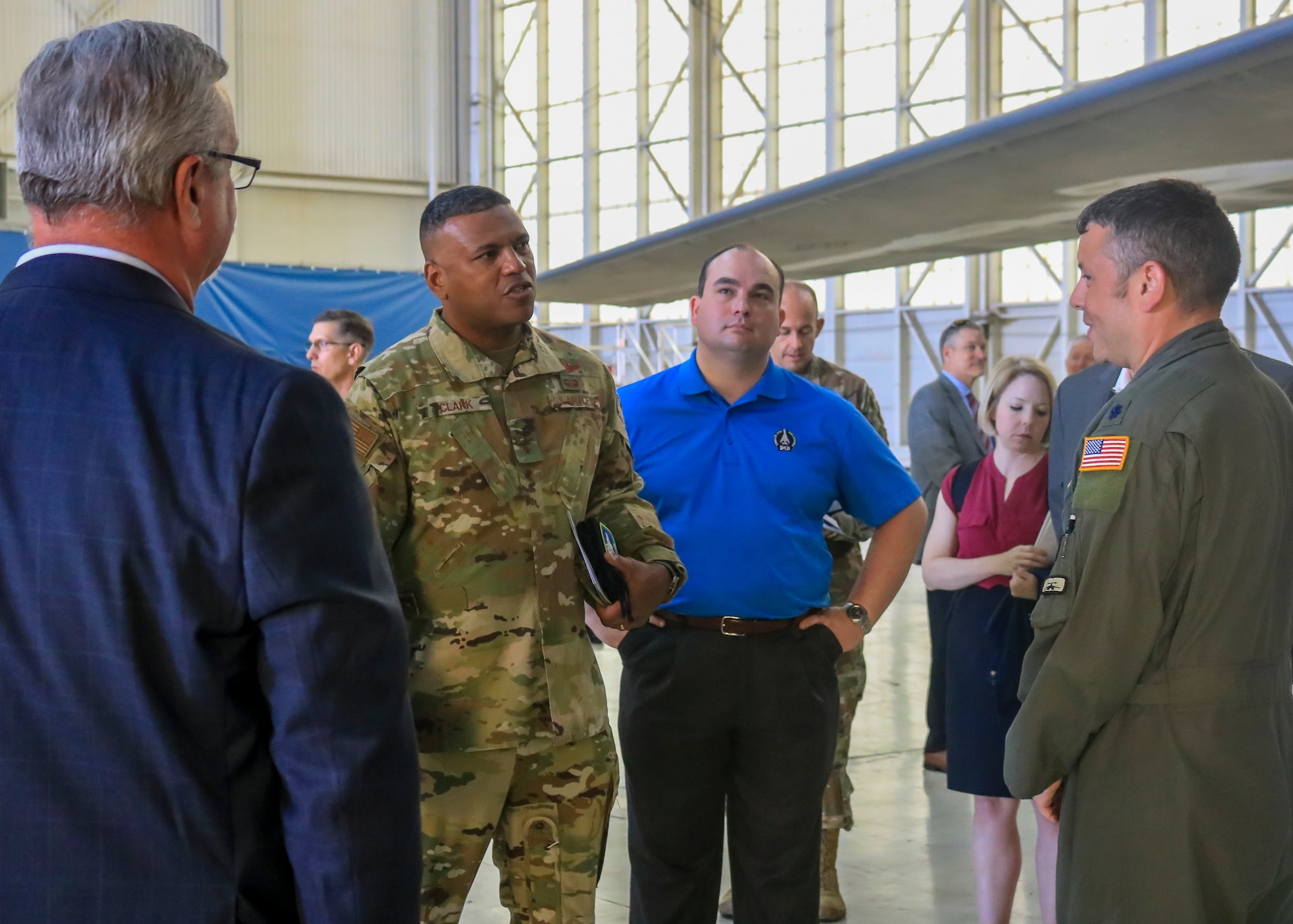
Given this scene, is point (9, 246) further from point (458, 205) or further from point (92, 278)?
point (92, 278)

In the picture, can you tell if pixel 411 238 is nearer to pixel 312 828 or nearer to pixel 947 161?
pixel 947 161

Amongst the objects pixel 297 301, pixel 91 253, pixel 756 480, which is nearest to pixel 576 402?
pixel 756 480

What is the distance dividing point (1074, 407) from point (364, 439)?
1692mm

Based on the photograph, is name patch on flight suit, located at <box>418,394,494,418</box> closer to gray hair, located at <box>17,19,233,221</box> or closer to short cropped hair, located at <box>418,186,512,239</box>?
short cropped hair, located at <box>418,186,512,239</box>

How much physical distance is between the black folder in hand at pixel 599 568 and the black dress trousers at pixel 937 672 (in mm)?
2892

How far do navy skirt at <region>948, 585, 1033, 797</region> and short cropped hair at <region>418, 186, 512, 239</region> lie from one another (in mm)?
1655

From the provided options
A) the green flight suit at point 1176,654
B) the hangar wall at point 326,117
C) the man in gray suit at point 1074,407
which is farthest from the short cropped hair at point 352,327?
the hangar wall at point 326,117

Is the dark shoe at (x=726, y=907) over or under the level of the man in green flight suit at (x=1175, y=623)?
under

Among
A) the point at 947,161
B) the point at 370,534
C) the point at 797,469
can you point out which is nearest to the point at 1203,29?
the point at 947,161

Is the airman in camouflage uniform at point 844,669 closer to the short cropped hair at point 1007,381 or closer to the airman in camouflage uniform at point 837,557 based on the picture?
the airman in camouflage uniform at point 837,557

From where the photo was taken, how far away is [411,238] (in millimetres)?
19281

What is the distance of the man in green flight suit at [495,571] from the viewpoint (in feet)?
7.21

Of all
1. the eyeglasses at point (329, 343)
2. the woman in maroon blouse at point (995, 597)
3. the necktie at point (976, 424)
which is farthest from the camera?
the necktie at point (976, 424)

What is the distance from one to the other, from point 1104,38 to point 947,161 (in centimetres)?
1090
